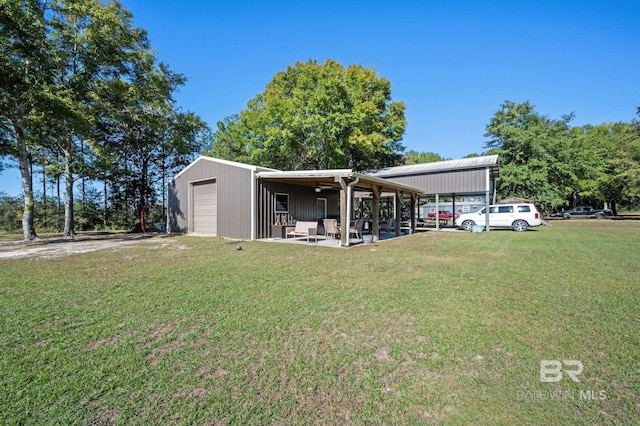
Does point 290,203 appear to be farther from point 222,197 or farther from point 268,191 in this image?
point 222,197

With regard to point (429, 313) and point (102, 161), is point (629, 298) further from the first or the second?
point (102, 161)

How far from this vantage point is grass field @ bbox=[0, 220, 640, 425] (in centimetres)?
194

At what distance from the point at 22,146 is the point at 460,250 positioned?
55.3 feet

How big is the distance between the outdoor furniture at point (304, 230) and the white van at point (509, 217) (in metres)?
10.0

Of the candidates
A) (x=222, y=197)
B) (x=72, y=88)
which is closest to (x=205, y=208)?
(x=222, y=197)

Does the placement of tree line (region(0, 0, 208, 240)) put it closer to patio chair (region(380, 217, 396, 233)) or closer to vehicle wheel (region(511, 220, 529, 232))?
patio chair (region(380, 217, 396, 233))

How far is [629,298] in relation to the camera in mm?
4105

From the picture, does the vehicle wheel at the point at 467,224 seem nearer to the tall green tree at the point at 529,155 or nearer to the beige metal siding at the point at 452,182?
the beige metal siding at the point at 452,182

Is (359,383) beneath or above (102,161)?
beneath

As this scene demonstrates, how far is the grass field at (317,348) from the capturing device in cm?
194

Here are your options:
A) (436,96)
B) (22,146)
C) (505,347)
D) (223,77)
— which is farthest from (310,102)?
(505,347)

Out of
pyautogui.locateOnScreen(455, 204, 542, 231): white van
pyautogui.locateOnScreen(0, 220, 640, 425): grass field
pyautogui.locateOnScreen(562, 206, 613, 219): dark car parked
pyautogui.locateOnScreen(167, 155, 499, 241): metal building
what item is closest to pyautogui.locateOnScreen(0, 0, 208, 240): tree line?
pyautogui.locateOnScreen(167, 155, 499, 241): metal building

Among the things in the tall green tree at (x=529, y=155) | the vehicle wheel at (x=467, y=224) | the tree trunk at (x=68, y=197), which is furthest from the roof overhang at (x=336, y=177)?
the tall green tree at (x=529, y=155)

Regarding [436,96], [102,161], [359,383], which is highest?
[436,96]
